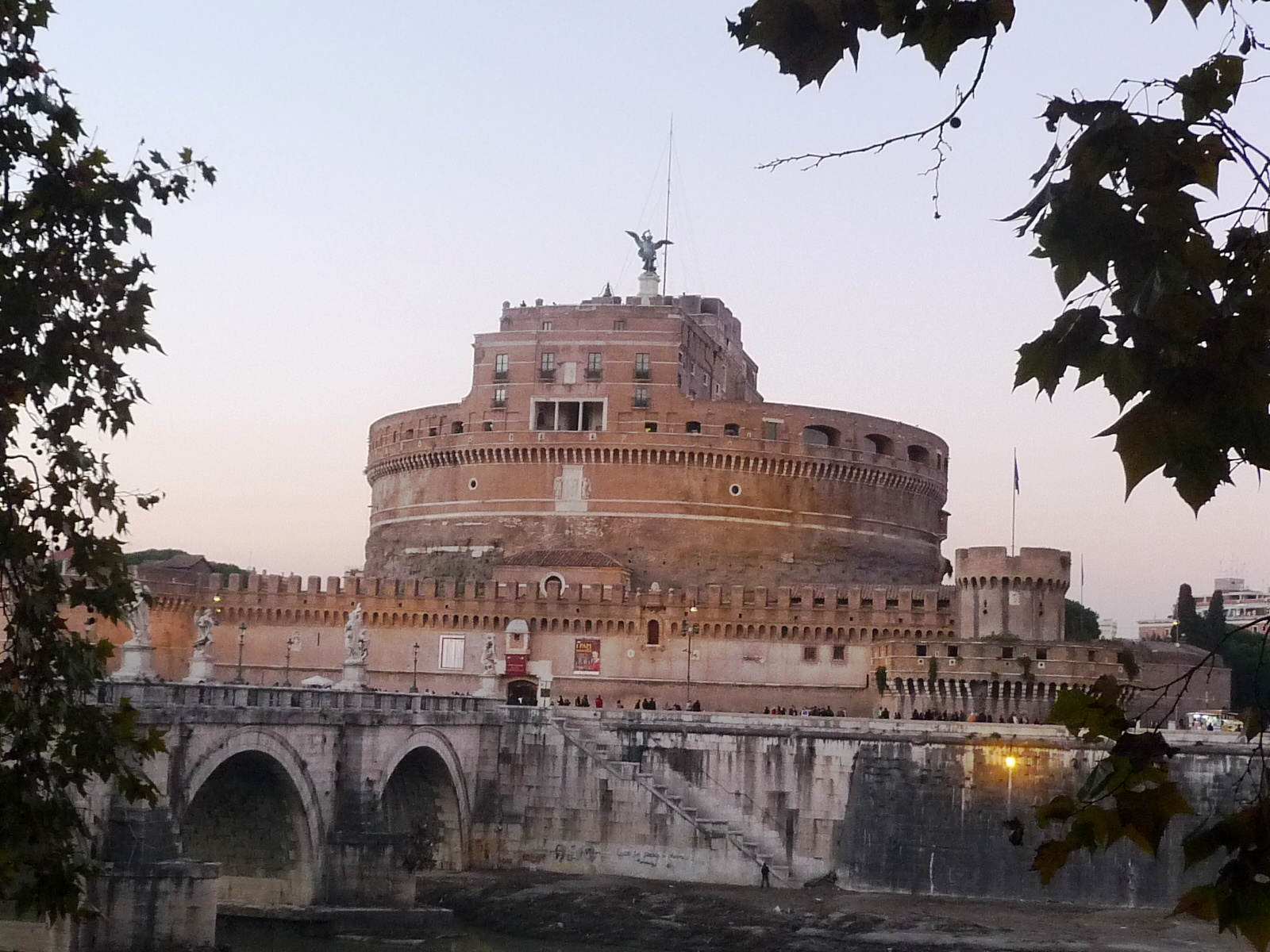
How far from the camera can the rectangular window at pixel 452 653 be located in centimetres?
5005

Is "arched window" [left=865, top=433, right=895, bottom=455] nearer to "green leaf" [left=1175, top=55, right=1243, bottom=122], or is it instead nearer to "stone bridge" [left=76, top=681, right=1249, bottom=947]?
"stone bridge" [left=76, top=681, right=1249, bottom=947]

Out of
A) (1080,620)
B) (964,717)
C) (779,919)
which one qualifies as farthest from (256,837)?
(1080,620)

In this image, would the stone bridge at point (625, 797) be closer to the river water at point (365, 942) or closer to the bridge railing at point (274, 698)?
the bridge railing at point (274, 698)

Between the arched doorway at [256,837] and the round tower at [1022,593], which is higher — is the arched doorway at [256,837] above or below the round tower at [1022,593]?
below

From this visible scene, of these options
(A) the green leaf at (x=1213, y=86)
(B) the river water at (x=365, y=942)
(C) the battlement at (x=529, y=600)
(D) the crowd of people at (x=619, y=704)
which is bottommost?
(B) the river water at (x=365, y=942)

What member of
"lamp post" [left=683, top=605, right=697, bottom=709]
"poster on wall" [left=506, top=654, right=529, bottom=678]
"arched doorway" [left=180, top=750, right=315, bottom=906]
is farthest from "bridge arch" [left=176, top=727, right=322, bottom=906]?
"lamp post" [left=683, top=605, right=697, bottom=709]

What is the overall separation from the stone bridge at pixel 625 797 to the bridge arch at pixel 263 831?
0.04 m

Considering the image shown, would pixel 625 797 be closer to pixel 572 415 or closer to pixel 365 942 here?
pixel 365 942

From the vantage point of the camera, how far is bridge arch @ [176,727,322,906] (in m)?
33.3

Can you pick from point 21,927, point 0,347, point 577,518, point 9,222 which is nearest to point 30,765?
point 0,347

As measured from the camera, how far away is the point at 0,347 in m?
9.58

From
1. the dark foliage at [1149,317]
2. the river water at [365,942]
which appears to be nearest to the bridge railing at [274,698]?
the river water at [365,942]

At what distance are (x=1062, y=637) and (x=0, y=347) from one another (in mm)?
38243

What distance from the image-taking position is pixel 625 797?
38906 millimetres
